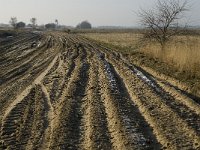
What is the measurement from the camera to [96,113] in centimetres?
867

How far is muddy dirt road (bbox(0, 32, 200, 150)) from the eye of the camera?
272 inches

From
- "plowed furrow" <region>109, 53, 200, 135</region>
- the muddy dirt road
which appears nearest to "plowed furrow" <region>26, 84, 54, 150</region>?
the muddy dirt road

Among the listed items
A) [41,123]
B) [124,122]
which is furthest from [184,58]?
[41,123]

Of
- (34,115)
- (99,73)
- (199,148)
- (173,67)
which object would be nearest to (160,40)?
(173,67)

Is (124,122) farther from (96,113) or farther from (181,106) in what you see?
(181,106)

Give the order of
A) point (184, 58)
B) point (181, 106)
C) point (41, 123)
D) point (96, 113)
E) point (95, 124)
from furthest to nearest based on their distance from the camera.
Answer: point (184, 58) < point (181, 106) < point (96, 113) < point (41, 123) < point (95, 124)

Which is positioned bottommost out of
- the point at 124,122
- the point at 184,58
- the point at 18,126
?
Result: the point at 18,126

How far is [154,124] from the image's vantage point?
25.6ft

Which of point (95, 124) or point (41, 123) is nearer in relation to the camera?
point (95, 124)

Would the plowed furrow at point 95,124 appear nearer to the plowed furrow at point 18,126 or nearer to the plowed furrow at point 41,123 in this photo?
the plowed furrow at point 41,123

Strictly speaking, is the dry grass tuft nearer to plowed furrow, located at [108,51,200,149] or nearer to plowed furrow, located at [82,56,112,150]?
plowed furrow, located at [108,51,200,149]

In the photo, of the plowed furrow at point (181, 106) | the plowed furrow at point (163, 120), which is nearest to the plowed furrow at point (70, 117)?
the plowed furrow at point (163, 120)

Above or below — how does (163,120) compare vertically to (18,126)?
above

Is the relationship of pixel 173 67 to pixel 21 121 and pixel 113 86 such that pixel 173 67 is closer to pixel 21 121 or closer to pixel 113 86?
pixel 113 86
